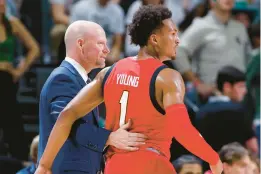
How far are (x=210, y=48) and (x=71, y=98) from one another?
153 inches

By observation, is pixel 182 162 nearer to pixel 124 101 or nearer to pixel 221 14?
pixel 124 101

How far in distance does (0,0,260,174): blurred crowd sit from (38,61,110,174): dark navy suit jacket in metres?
2.28

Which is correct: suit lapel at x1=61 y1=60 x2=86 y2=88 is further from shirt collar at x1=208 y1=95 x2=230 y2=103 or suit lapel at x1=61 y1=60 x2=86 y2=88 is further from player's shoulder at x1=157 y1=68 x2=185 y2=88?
shirt collar at x1=208 y1=95 x2=230 y2=103

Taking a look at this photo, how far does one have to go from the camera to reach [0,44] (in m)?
7.46

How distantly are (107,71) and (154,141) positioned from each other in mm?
473

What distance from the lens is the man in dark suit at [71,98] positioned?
4.29 metres

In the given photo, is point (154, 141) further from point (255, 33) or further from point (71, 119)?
point (255, 33)

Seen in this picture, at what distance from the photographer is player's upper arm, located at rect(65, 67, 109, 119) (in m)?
4.15

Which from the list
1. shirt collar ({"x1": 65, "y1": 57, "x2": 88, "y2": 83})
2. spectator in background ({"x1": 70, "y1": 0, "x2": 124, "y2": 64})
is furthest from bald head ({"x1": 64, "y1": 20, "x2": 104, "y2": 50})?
spectator in background ({"x1": 70, "y1": 0, "x2": 124, "y2": 64})

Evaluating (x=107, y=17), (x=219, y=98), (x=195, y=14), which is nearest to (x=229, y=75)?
(x=219, y=98)

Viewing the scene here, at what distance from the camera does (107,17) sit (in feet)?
27.8

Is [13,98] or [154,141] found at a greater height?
[154,141]

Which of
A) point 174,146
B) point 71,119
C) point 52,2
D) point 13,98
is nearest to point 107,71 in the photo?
point 71,119

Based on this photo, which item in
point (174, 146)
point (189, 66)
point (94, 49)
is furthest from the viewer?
point (189, 66)
